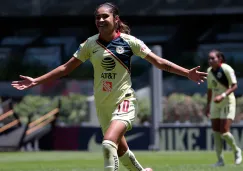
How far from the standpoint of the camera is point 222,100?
47.9 ft

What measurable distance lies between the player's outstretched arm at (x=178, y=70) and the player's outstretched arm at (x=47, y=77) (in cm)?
88

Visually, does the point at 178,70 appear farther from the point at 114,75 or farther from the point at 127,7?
the point at 127,7

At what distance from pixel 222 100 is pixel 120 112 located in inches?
251

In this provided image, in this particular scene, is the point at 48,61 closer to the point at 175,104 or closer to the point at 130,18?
the point at 130,18

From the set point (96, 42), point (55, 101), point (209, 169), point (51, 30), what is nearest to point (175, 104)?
point (55, 101)

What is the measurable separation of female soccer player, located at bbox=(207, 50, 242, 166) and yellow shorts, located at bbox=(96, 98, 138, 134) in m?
5.95

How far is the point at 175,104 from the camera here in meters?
25.1

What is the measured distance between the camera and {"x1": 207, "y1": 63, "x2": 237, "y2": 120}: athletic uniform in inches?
577

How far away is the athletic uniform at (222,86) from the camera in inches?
577

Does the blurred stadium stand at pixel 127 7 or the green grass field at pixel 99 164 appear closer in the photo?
the green grass field at pixel 99 164

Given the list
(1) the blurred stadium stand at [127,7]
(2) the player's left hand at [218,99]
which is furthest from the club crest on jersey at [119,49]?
(1) the blurred stadium stand at [127,7]

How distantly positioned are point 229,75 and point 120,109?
253 inches

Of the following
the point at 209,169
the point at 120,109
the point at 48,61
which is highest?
the point at 48,61

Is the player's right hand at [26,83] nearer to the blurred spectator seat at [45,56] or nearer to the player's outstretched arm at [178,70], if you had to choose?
the player's outstretched arm at [178,70]
